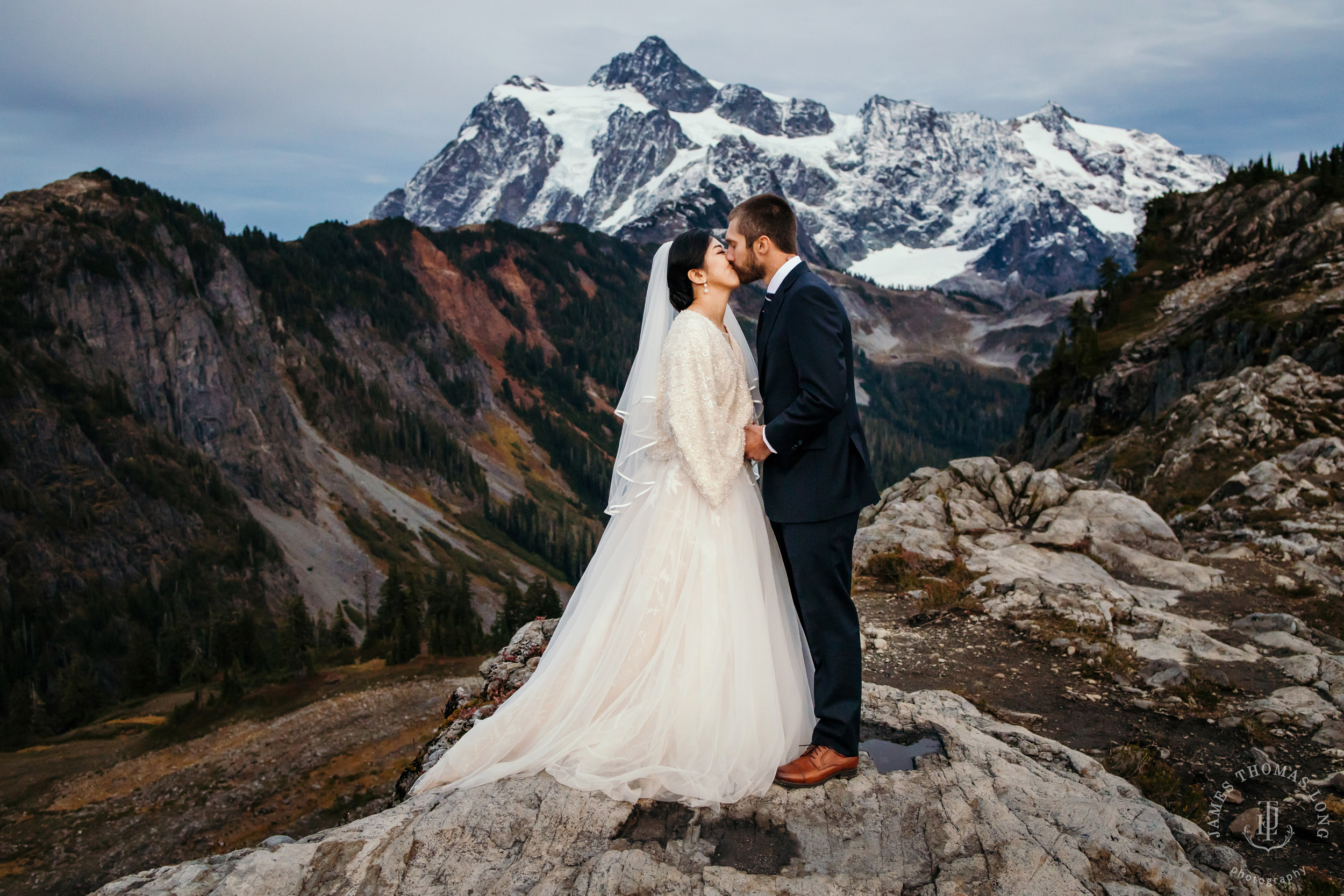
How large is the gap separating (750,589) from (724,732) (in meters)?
0.99

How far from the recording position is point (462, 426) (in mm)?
173250

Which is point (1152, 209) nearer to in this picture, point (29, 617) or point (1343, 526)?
point (1343, 526)

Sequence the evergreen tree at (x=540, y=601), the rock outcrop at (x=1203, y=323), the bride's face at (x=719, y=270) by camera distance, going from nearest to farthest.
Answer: the bride's face at (x=719, y=270) → the rock outcrop at (x=1203, y=323) → the evergreen tree at (x=540, y=601)

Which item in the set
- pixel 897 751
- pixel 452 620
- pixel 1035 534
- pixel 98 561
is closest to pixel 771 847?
pixel 897 751

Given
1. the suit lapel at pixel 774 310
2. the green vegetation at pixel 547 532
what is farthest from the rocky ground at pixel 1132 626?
the green vegetation at pixel 547 532

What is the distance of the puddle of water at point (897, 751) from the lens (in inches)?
221

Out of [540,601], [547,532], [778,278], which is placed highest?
[778,278]

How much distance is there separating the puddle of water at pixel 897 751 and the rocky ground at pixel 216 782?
24.4 metres

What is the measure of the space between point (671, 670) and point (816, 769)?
1.16 meters

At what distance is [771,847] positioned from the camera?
4648 millimetres

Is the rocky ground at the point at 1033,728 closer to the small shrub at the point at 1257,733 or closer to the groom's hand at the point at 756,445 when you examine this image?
the small shrub at the point at 1257,733

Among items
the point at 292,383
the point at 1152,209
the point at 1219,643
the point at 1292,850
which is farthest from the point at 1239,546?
the point at 292,383

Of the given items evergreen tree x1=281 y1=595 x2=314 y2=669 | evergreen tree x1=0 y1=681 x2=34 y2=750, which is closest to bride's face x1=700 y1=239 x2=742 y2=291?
evergreen tree x1=281 y1=595 x2=314 y2=669

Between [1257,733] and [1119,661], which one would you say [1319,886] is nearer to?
[1257,733]
